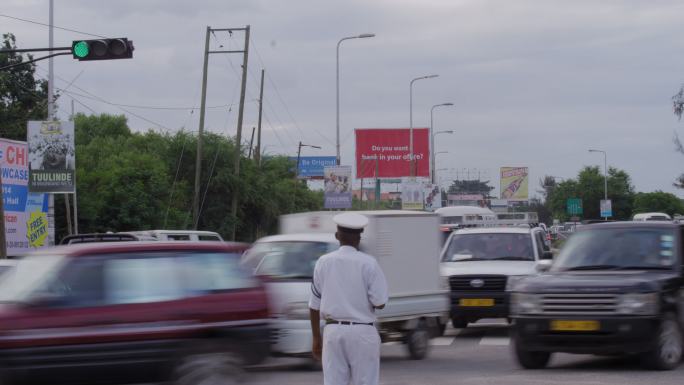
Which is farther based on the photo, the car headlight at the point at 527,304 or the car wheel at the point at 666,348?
the car headlight at the point at 527,304

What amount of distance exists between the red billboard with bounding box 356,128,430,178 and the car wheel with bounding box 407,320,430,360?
61620 mm

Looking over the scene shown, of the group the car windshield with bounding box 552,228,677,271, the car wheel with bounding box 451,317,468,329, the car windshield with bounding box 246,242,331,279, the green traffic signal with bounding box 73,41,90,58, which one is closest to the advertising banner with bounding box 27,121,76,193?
the green traffic signal with bounding box 73,41,90,58

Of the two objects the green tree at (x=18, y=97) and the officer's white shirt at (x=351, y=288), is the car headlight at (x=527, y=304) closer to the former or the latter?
the officer's white shirt at (x=351, y=288)

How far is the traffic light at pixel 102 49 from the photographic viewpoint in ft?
67.2

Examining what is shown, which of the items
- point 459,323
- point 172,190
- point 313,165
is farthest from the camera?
point 313,165

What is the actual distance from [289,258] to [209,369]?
18.5 feet

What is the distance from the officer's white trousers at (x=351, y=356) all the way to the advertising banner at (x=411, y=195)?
57.0 metres

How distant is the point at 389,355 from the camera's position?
57.4ft

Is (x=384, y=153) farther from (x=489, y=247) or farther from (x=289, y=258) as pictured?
(x=289, y=258)

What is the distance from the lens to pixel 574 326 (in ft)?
45.4

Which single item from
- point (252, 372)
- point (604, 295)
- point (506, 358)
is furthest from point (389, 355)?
point (252, 372)

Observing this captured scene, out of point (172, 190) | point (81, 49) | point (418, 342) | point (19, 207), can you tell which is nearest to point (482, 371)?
point (418, 342)

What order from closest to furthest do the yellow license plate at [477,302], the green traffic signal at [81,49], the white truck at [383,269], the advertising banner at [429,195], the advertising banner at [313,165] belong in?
the white truck at [383,269]
the yellow license plate at [477,302]
the green traffic signal at [81,49]
the advertising banner at [429,195]
the advertising banner at [313,165]

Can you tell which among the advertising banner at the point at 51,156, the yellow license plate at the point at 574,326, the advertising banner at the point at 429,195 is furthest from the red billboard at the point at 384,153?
the yellow license plate at the point at 574,326
